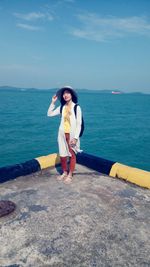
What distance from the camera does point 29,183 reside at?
19.5 ft

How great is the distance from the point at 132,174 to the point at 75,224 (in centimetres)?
242

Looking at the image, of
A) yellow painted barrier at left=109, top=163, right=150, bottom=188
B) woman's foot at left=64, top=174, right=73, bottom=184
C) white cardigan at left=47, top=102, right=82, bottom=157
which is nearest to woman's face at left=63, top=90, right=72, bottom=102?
Result: white cardigan at left=47, top=102, right=82, bottom=157

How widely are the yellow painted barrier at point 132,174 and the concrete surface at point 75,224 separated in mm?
184

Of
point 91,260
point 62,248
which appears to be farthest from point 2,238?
point 91,260

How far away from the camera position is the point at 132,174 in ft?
19.9

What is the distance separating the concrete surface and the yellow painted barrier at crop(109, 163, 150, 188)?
0.60 feet

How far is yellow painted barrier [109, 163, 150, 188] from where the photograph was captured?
5.87 m

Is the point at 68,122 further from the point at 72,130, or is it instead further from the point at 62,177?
the point at 62,177

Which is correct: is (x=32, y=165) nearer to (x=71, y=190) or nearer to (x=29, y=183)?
(x=29, y=183)

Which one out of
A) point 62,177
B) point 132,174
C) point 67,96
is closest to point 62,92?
point 67,96

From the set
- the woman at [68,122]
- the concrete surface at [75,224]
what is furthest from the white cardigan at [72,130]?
the concrete surface at [75,224]

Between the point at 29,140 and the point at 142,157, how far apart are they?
422 inches

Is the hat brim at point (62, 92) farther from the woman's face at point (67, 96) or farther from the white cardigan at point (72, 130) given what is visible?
the white cardigan at point (72, 130)

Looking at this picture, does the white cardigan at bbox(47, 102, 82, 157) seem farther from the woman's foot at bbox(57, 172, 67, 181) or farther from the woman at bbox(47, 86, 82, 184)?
the woman's foot at bbox(57, 172, 67, 181)
